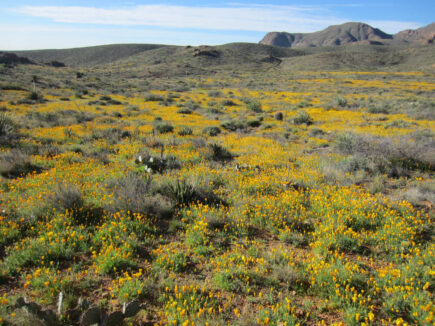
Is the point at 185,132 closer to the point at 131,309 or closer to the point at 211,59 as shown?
the point at 131,309

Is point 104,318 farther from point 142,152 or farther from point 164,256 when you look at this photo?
point 142,152

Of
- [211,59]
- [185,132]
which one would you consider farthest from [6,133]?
[211,59]

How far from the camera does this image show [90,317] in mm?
2787

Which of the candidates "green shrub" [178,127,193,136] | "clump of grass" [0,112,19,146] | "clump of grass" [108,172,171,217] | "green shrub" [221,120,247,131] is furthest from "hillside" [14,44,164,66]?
"clump of grass" [108,172,171,217]

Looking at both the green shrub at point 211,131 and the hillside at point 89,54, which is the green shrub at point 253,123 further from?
the hillside at point 89,54

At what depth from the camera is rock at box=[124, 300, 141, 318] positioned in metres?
2.92

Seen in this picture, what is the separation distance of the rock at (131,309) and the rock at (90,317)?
0.29m

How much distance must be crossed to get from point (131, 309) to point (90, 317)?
42 centimetres

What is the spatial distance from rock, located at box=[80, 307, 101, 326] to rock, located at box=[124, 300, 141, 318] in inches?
11.3

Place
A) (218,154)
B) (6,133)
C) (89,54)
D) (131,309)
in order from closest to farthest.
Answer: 1. (131,309)
2. (218,154)
3. (6,133)
4. (89,54)

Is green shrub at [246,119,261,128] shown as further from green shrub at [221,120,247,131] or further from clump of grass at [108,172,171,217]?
clump of grass at [108,172,171,217]

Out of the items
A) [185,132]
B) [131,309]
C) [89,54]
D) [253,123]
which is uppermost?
[89,54]

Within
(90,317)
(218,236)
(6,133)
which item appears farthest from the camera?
(6,133)

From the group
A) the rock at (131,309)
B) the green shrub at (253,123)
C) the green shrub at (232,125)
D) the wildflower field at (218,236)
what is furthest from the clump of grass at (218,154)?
the green shrub at (253,123)
